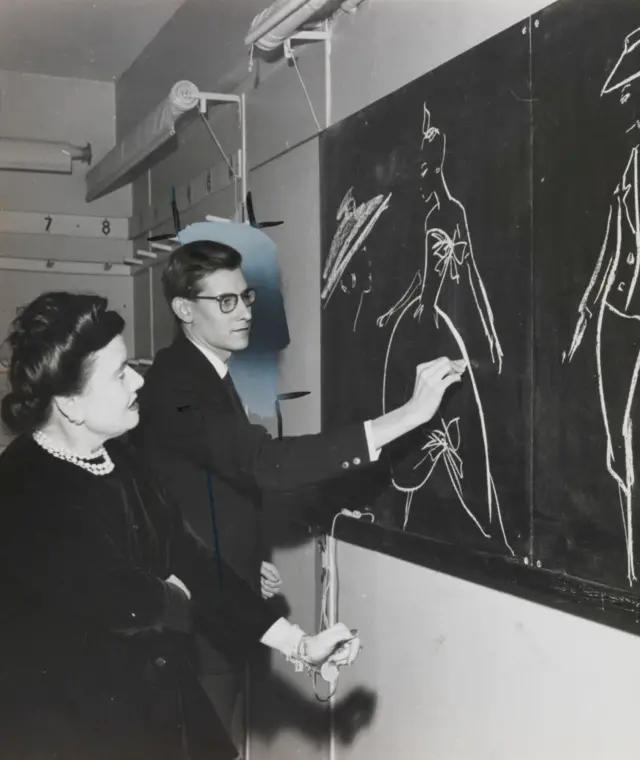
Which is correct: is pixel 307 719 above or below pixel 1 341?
below

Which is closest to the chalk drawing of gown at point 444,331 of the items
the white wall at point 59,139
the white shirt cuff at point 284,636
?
the white shirt cuff at point 284,636

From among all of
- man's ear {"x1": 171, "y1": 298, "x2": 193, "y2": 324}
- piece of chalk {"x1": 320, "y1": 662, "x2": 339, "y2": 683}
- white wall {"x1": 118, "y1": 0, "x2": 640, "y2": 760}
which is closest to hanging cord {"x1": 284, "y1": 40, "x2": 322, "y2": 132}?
white wall {"x1": 118, "y1": 0, "x2": 640, "y2": 760}

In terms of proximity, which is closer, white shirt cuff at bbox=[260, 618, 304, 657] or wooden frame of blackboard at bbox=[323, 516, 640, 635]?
wooden frame of blackboard at bbox=[323, 516, 640, 635]

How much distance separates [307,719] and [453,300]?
39.7 inches

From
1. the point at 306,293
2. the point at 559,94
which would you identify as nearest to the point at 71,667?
the point at 306,293

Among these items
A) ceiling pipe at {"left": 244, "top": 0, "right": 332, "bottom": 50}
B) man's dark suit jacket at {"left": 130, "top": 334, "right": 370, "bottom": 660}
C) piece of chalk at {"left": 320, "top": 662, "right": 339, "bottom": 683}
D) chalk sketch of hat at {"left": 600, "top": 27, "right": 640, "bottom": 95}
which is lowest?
piece of chalk at {"left": 320, "top": 662, "right": 339, "bottom": 683}

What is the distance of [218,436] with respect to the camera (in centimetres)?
158

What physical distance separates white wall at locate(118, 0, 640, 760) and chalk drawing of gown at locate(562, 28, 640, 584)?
0.68 feet

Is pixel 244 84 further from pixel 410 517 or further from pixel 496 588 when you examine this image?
pixel 496 588

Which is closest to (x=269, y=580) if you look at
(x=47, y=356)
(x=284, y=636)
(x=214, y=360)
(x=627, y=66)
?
(x=284, y=636)

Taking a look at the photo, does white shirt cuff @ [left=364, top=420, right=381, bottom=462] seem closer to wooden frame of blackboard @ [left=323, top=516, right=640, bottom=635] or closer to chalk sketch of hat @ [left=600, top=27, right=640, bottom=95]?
wooden frame of blackboard @ [left=323, top=516, right=640, bottom=635]

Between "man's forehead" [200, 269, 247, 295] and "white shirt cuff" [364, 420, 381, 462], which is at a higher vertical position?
"man's forehead" [200, 269, 247, 295]

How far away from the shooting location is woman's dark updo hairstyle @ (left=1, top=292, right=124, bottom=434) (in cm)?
134

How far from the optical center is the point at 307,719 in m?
1.74
